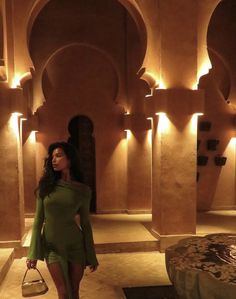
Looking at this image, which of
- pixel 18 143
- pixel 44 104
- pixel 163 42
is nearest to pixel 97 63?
pixel 44 104

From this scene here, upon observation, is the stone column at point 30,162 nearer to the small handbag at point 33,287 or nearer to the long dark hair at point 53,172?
the long dark hair at point 53,172

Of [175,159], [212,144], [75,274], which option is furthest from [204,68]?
[75,274]

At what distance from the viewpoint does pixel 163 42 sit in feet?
21.5

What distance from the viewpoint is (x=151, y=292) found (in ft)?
15.9

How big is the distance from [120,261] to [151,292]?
1491 millimetres

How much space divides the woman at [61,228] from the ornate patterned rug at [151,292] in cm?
189

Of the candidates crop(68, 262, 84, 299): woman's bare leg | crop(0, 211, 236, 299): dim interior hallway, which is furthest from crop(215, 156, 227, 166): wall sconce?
crop(68, 262, 84, 299): woman's bare leg

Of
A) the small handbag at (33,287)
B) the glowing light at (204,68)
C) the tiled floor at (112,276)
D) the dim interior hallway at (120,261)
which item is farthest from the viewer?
the glowing light at (204,68)

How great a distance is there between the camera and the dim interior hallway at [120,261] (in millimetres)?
5023

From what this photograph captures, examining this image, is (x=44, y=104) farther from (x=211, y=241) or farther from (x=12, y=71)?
(x=211, y=241)

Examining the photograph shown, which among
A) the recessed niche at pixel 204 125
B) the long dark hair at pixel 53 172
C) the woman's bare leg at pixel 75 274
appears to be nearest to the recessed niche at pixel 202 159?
the recessed niche at pixel 204 125

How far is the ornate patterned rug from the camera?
4676 mm

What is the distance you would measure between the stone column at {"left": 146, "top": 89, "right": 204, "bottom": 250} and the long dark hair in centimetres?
363

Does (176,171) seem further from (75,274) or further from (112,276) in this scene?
(75,274)
